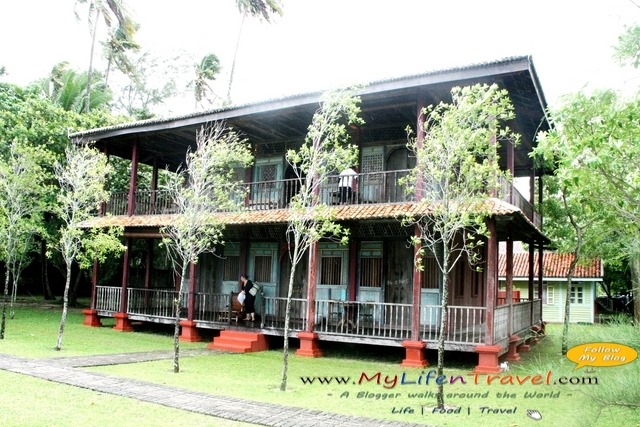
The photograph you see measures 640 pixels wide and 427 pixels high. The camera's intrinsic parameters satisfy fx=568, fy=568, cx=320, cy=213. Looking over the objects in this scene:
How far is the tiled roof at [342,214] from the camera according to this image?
37.5ft

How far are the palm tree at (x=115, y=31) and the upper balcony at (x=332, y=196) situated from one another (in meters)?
9.46

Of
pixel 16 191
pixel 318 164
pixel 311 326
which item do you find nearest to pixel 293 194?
pixel 311 326

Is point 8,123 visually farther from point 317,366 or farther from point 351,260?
point 317,366

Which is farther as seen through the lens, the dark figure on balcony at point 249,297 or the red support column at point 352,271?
the dark figure on balcony at point 249,297

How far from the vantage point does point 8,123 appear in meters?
20.5

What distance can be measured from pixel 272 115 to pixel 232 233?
462 centimetres

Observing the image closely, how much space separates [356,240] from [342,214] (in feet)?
8.35

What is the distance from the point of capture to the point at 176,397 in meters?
8.59

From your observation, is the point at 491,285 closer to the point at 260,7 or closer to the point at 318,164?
the point at 318,164

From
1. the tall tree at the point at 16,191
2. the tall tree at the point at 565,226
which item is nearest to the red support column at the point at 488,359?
the tall tree at the point at 565,226

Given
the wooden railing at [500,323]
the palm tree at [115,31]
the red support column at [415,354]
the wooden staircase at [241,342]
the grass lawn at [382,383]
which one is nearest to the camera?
the grass lawn at [382,383]

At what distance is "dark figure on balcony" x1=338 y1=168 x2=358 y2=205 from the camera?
47.9 feet

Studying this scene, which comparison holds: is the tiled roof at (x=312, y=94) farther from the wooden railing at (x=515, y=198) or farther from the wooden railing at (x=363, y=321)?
the wooden railing at (x=363, y=321)

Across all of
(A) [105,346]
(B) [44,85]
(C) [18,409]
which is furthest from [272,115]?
(B) [44,85]
